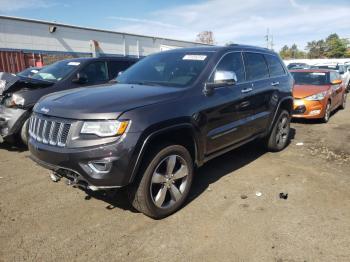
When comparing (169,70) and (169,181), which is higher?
(169,70)

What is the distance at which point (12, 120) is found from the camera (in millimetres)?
5594

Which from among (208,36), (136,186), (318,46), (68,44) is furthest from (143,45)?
(318,46)

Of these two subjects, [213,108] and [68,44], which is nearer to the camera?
[213,108]

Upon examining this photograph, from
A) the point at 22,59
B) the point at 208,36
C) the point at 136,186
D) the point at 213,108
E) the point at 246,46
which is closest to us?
the point at 136,186

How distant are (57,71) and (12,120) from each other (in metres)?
1.58

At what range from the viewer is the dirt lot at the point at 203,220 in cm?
292

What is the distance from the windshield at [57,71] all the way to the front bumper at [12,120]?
3.37 feet

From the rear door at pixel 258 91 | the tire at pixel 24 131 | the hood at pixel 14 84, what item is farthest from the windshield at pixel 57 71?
the rear door at pixel 258 91

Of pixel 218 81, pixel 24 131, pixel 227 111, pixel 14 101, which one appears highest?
pixel 218 81

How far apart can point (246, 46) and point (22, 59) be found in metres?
18.7

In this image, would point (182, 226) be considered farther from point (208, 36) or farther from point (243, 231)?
point (208, 36)

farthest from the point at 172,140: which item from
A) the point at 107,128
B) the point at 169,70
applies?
the point at 169,70

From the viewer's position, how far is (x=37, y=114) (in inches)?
141

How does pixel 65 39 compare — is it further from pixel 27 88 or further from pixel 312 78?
pixel 27 88
